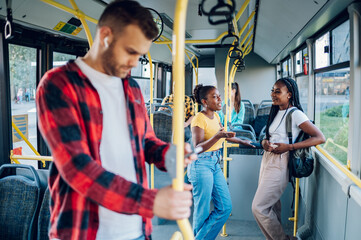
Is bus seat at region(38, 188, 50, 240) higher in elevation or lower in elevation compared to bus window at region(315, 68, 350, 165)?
lower

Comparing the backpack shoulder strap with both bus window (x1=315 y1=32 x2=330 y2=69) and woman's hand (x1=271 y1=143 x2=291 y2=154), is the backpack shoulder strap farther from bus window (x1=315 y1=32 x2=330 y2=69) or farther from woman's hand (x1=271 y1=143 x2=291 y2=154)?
bus window (x1=315 y1=32 x2=330 y2=69)

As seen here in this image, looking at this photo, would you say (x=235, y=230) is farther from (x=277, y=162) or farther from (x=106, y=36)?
(x=106, y=36)

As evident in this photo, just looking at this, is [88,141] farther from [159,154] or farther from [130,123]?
[159,154]

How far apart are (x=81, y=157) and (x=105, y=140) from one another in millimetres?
191

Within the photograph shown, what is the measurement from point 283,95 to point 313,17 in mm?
792

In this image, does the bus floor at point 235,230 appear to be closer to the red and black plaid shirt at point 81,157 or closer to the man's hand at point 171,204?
the red and black plaid shirt at point 81,157

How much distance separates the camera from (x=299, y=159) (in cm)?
290

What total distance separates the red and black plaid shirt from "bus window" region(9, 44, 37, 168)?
271cm

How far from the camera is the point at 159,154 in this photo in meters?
1.22

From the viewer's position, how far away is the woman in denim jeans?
9.61 ft

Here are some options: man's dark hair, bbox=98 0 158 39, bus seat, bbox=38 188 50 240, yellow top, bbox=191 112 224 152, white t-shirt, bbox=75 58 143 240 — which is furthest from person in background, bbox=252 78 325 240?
man's dark hair, bbox=98 0 158 39

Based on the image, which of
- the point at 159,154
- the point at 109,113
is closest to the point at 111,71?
the point at 109,113

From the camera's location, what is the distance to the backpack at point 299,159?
2.91 metres

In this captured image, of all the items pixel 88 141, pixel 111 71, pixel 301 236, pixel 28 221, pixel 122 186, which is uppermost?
pixel 111 71
